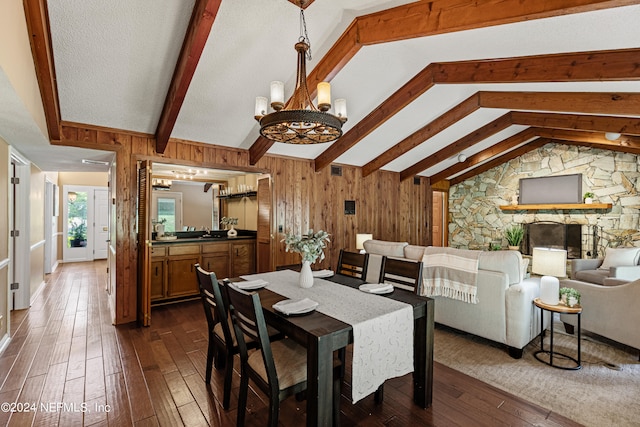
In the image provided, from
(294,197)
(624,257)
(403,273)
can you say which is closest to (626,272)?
(624,257)

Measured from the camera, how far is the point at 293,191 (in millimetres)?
5516

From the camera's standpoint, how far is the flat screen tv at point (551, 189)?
630cm

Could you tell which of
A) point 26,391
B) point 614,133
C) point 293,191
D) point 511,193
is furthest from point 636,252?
point 26,391

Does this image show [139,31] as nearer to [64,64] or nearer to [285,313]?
[64,64]

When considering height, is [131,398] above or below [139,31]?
below

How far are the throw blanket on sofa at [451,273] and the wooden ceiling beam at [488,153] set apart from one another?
457cm

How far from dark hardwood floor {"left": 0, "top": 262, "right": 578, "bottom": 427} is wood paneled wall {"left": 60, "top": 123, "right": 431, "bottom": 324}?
82 centimetres

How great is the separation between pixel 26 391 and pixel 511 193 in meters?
8.89

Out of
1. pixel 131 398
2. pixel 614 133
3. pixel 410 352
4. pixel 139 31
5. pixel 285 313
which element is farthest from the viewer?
pixel 614 133

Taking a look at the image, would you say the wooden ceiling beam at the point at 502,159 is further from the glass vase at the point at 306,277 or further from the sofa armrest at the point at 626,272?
the glass vase at the point at 306,277

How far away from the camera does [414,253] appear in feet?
11.7

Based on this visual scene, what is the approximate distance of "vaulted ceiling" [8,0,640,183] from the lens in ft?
7.70

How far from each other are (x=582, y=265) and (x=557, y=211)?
2.13 metres

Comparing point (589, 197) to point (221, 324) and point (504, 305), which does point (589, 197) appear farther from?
point (221, 324)
